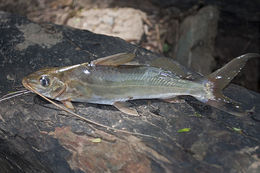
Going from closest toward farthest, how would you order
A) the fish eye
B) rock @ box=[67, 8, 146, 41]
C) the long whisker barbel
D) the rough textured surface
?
the rough textured surface, the fish eye, the long whisker barbel, rock @ box=[67, 8, 146, 41]

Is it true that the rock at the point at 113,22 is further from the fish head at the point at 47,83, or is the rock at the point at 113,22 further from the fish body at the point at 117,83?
the fish head at the point at 47,83

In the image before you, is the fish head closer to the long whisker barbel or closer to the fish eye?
the fish eye

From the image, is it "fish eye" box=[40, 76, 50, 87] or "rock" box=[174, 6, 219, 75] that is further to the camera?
"rock" box=[174, 6, 219, 75]

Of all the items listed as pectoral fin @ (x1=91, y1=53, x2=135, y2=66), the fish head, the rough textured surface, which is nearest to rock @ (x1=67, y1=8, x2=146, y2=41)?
the rough textured surface

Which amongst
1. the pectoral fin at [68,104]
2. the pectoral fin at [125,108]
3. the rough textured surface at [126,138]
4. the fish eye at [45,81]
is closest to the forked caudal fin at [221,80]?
the rough textured surface at [126,138]

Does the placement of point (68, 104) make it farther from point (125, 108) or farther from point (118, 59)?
point (118, 59)

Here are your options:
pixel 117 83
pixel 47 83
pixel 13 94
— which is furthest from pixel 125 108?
pixel 13 94
